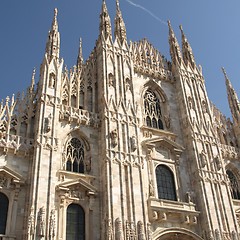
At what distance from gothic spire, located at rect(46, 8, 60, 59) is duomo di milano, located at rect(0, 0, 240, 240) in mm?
84

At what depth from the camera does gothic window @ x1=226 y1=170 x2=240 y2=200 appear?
2480 centimetres

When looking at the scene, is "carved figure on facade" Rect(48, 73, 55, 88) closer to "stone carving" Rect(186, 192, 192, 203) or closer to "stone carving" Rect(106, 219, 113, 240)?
"stone carving" Rect(106, 219, 113, 240)

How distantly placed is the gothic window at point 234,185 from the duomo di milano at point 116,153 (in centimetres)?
8

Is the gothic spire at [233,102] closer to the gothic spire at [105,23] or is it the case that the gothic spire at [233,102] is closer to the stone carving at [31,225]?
the gothic spire at [105,23]

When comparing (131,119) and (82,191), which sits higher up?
(131,119)

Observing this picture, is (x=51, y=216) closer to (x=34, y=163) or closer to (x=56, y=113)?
(x=34, y=163)

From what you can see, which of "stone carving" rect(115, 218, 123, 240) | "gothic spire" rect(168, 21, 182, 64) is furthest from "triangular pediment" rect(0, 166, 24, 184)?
"gothic spire" rect(168, 21, 182, 64)

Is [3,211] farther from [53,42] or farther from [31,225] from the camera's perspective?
[53,42]

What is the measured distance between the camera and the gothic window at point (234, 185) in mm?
24797

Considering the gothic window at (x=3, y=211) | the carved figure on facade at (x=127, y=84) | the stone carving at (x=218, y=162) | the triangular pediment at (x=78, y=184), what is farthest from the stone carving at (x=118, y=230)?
the carved figure on facade at (x=127, y=84)

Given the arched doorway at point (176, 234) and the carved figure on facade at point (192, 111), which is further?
the carved figure on facade at point (192, 111)

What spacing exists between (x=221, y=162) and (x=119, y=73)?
9.51 meters

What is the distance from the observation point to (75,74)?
2356 cm

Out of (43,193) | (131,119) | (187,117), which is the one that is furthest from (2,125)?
(187,117)
